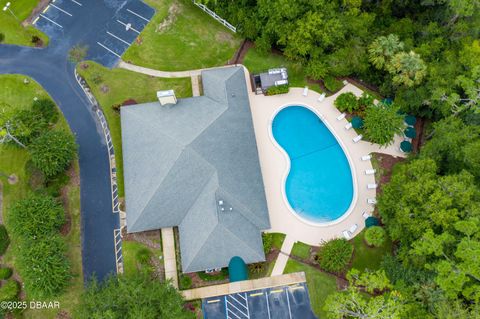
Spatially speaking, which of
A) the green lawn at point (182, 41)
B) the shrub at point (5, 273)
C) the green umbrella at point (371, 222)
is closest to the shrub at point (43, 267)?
the shrub at point (5, 273)

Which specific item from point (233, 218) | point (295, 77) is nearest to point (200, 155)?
point (233, 218)

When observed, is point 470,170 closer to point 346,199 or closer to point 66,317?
point 346,199

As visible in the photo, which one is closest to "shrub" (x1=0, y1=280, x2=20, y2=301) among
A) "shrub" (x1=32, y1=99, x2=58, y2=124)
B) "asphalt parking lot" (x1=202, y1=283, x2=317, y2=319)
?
"shrub" (x1=32, y1=99, x2=58, y2=124)

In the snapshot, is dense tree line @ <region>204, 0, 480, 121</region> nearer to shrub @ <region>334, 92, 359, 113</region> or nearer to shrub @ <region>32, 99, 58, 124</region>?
shrub @ <region>334, 92, 359, 113</region>

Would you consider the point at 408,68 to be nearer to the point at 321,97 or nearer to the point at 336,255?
the point at 321,97

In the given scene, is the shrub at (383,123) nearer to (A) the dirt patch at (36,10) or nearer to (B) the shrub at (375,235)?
(B) the shrub at (375,235)

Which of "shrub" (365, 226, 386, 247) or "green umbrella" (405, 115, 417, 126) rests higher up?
"green umbrella" (405, 115, 417, 126)
